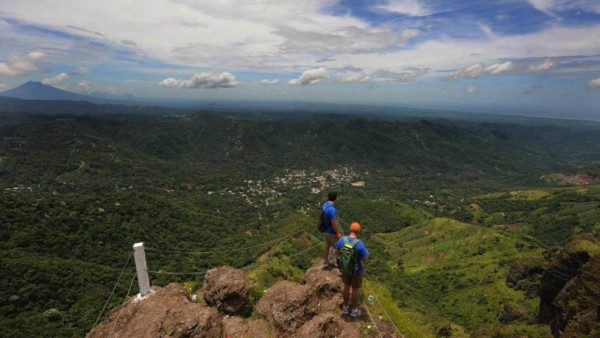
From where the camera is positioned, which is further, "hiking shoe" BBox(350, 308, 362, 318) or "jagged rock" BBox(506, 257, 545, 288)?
"jagged rock" BBox(506, 257, 545, 288)

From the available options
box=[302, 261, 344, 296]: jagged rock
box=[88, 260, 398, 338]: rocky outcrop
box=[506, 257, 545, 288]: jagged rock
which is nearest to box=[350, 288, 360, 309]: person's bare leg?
box=[88, 260, 398, 338]: rocky outcrop

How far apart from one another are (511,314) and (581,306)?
3762 centimetres

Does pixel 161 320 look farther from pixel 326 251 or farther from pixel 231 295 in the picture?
pixel 326 251

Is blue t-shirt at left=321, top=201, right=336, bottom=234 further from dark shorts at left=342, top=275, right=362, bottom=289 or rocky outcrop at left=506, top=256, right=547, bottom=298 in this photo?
rocky outcrop at left=506, top=256, right=547, bottom=298

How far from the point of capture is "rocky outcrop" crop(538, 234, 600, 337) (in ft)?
69.4

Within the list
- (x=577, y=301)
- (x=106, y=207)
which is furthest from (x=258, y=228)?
(x=577, y=301)

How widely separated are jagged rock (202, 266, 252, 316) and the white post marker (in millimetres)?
2804

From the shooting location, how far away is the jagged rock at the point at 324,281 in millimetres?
15547

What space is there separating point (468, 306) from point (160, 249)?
279 feet

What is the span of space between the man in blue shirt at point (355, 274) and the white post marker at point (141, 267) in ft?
28.2

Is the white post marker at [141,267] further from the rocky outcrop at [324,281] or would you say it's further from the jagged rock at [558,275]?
the jagged rock at [558,275]

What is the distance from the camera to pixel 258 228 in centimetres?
14250

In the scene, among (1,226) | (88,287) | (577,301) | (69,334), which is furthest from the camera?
(1,226)

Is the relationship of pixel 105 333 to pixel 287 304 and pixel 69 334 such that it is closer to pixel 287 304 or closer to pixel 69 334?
pixel 287 304
